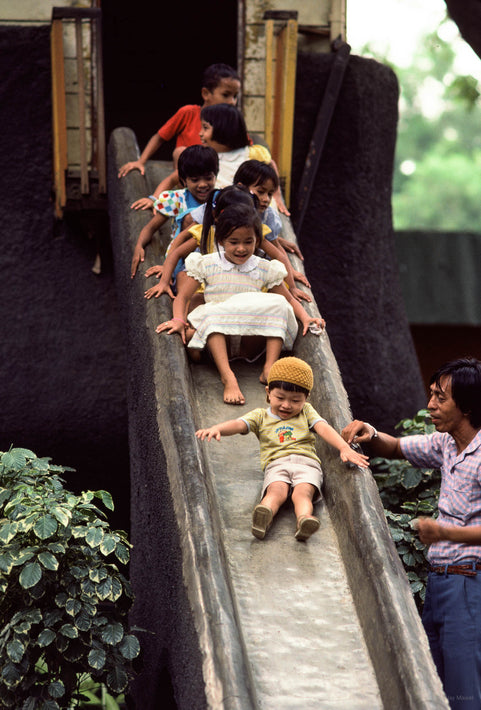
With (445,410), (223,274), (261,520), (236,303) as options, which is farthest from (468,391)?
(223,274)

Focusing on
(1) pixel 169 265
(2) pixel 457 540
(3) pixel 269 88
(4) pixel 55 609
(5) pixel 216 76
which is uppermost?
(5) pixel 216 76

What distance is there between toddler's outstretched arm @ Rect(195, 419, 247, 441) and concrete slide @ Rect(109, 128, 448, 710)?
13 centimetres

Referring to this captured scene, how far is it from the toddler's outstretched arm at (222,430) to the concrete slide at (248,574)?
0.41ft

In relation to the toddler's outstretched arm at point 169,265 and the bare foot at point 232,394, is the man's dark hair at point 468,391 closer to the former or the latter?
→ the bare foot at point 232,394

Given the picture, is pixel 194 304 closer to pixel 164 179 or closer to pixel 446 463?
pixel 164 179

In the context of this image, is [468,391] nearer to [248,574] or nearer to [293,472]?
[293,472]

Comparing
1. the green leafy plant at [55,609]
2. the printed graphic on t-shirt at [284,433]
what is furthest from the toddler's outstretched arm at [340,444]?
the green leafy plant at [55,609]

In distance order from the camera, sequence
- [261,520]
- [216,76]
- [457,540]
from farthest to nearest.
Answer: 1. [216,76]
2. [261,520]
3. [457,540]

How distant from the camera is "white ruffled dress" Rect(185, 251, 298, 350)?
500 centimetres

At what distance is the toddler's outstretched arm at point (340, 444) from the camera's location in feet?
13.7

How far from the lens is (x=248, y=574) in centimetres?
397

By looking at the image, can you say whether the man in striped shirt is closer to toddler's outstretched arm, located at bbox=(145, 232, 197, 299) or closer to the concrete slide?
the concrete slide

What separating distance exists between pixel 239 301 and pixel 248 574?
1.57m

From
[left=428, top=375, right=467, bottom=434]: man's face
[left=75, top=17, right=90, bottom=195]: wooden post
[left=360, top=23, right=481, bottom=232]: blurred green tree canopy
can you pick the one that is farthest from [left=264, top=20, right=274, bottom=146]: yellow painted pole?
[left=360, top=23, right=481, bottom=232]: blurred green tree canopy
